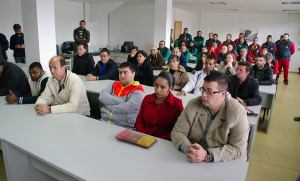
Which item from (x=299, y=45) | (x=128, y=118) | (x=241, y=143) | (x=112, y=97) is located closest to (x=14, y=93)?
(x=112, y=97)

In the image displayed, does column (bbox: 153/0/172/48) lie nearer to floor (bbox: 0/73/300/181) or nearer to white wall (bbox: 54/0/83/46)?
white wall (bbox: 54/0/83/46)

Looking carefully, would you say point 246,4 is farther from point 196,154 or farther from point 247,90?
point 196,154

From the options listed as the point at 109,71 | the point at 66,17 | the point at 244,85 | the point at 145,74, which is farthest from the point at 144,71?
the point at 66,17

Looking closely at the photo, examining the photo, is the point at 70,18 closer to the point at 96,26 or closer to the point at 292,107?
the point at 96,26

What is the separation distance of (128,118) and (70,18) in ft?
27.2

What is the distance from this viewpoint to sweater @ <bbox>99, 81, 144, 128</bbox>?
8.31ft

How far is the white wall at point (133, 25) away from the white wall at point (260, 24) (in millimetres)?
4060

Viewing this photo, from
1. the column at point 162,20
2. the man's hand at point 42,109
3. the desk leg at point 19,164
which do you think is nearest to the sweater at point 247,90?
the man's hand at point 42,109

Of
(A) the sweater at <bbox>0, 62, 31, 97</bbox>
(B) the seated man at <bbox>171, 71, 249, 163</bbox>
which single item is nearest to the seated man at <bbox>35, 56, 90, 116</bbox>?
(A) the sweater at <bbox>0, 62, 31, 97</bbox>

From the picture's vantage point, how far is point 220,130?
5.62ft

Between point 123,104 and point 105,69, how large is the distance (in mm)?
2090

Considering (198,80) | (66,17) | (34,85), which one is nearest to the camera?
(34,85)

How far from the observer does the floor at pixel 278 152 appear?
2.79m

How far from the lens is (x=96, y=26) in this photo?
11.3 meters
